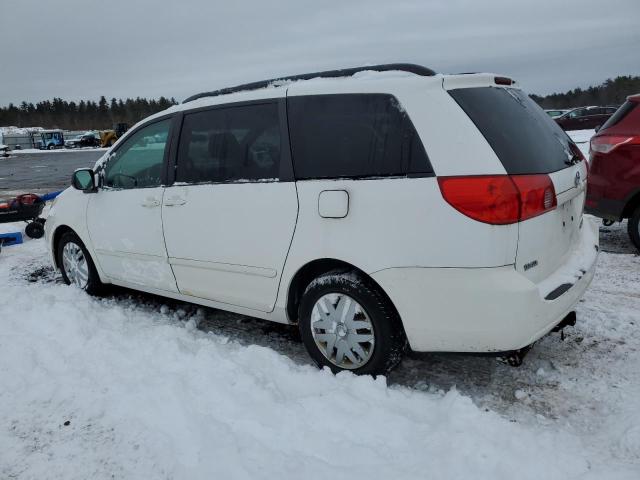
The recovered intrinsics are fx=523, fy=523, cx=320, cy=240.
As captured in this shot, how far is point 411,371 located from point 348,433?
83 cm

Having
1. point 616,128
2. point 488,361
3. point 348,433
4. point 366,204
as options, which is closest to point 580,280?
point 488,361

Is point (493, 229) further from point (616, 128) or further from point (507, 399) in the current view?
point (616, 128)

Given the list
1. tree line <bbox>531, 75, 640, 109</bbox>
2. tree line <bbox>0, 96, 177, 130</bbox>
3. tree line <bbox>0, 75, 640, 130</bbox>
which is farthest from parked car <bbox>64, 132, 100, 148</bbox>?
tree line <bbox>531, 75, 640, 109</bbox>

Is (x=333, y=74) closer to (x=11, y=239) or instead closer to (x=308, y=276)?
(x=308, y=276)

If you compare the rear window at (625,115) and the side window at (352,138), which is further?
the rear window at (625,115)

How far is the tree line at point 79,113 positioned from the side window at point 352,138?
99.1 metres

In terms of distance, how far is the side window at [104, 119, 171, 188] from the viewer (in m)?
4.11

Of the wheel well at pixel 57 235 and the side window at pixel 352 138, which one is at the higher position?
the side window at pixel 352 138

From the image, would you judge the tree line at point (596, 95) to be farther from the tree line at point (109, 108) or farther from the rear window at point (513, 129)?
the rear window at point (513, 129)

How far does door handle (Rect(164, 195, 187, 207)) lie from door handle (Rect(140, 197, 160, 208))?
12cm

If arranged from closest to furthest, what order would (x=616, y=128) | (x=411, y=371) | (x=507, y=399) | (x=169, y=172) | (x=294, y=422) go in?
(x=294, y=422)
(x=507, y=399)
(x=411, y=371)
(x=169, y=172)
(x=616, y=128)

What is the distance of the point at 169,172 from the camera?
3939 mm

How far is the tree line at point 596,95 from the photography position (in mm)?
83188

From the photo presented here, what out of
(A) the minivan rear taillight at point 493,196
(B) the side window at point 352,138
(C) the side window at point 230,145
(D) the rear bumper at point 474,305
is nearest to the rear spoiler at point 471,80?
(B) the side window at point 352,138
